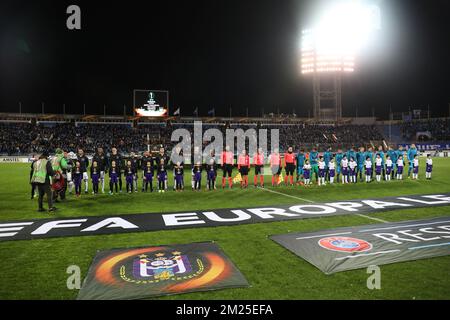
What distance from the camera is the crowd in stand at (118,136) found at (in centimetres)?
3881

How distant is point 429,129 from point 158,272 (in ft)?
193

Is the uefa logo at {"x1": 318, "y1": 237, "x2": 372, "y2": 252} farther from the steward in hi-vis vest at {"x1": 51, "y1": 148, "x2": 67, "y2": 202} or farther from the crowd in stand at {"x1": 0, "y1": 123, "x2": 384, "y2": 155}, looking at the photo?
the crowd in stand at {"x1": 0, "y1": 123, "x2": 384, "y2": 155}

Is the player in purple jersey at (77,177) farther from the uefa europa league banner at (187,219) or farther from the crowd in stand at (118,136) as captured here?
the crowd in stand at (118,136)

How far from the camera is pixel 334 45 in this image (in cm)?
5078

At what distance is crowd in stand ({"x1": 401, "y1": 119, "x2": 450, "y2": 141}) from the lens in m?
49.8

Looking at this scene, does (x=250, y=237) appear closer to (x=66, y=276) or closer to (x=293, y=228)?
(x=293, y=228)

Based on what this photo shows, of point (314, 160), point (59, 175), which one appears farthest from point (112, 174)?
point (314, 160)

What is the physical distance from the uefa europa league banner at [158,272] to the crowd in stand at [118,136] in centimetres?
2869

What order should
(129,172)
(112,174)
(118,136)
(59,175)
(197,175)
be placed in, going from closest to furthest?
(59,175) → (112,174) → (129,172) → (197,175) → (118,136)

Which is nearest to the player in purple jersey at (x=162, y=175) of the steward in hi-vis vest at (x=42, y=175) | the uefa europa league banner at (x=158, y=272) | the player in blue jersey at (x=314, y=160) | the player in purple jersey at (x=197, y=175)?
the player in purple jersey at (x=197, y=175)

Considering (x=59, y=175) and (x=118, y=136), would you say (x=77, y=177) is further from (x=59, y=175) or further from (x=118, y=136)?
(x=118, y=136)

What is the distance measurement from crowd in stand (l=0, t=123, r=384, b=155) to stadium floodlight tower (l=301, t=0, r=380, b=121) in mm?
5449

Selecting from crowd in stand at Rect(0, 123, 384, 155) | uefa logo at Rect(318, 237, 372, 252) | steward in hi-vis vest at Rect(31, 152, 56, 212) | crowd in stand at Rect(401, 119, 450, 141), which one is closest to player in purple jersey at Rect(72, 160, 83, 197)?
steward in hi-vis vest at Rect(31, 152, 56, 212)
